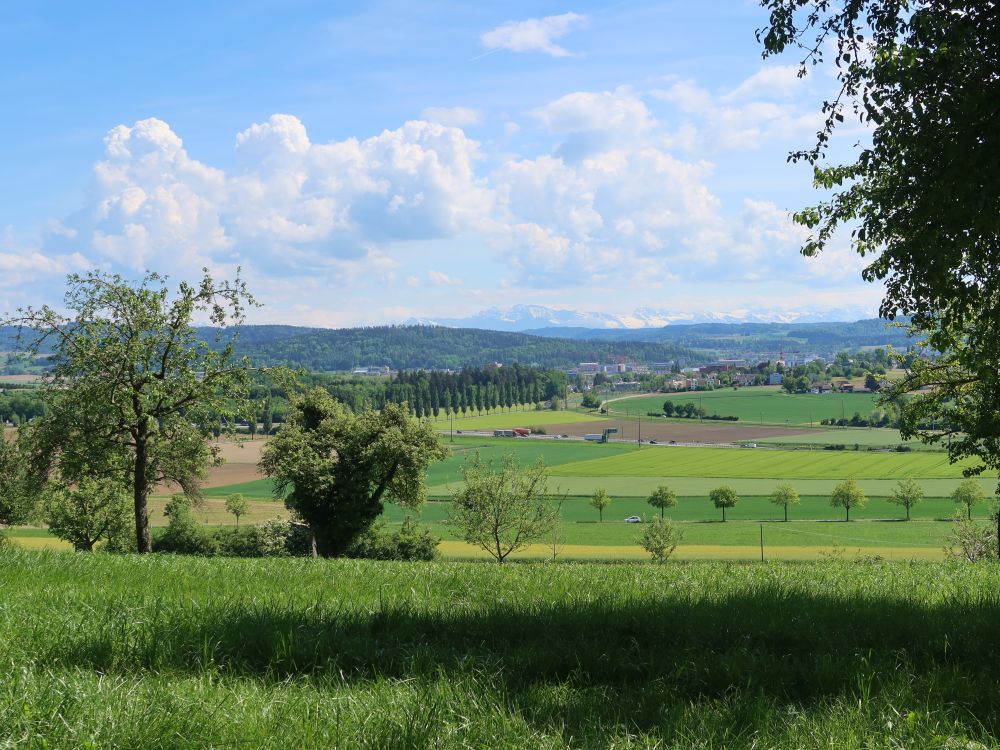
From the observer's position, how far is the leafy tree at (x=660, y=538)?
64250 millimetres

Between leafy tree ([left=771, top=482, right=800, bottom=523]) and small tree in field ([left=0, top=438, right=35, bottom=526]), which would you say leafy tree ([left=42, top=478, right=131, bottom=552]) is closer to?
small tree in field ([left=0, top=438, right=35, bottom=526])

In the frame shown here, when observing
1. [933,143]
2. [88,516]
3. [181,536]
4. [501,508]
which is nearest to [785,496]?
[501,508]

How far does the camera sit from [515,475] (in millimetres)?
61094

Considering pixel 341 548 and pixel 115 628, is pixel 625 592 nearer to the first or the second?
pixel 115 628

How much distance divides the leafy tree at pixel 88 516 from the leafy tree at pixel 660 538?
4162cm

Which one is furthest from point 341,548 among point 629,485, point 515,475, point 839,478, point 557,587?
point 839,478

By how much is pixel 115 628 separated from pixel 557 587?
15.8 feet

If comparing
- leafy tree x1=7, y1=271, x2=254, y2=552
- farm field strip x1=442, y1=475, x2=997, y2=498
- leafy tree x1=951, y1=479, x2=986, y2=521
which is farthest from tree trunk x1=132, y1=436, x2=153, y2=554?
leafy tree x1=951, y1=479, x2=986, y2=521

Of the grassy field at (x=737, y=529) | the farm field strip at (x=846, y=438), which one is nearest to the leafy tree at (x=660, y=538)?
the grassy field at (x=737, y=529)

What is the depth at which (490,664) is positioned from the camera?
18.6 feet

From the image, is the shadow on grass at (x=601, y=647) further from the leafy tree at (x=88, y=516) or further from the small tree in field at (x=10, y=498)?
the leafy tree at (x=88, y=516)

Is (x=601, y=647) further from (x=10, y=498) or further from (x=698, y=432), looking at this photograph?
(x=698, y=432)

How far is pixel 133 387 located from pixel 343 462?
17.6 m

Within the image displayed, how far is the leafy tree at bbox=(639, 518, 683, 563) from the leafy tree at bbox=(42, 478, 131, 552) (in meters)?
41.6
